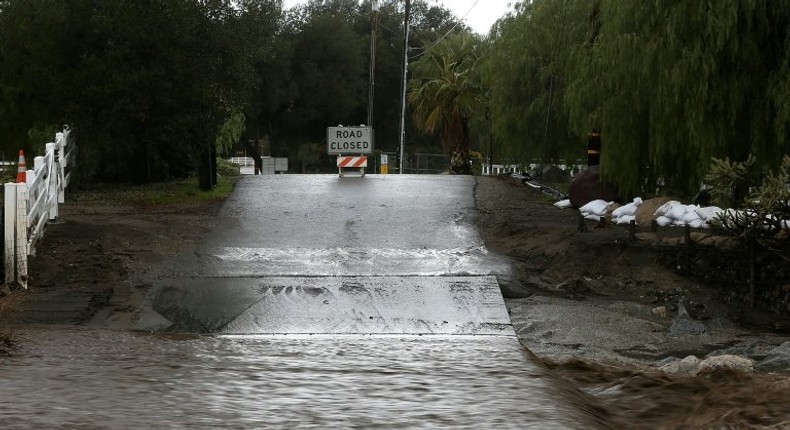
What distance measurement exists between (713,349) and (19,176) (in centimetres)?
820

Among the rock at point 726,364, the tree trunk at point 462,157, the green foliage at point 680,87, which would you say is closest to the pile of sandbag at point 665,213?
the green foliage at point 680,87

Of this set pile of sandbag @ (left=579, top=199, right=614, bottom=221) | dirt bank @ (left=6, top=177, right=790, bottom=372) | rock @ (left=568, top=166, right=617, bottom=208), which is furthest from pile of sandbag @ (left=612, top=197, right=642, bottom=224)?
rock @ (left=568, top=166, right=617, bottom=208)

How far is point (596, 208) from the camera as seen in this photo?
58.6 ft

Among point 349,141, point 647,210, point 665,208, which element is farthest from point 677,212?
point 349,141

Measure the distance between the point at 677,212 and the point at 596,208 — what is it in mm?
2822

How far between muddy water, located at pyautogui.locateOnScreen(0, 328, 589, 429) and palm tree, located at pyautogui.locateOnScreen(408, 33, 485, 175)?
1281 inches

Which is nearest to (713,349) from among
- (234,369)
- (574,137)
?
(234,369)

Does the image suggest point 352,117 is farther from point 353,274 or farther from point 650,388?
point 650,388

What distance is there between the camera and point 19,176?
12.2 meters

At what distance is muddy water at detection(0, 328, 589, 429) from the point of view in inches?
231

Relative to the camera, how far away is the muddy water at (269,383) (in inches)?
231

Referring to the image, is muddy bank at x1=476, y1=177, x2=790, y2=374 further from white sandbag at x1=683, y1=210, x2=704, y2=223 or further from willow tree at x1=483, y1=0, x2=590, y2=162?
willow tree at x1=483, y1=0, x2=590, y2=162

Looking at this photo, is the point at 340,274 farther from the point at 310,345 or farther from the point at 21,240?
the point at 21,240

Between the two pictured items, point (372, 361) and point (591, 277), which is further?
point (591, 277)
